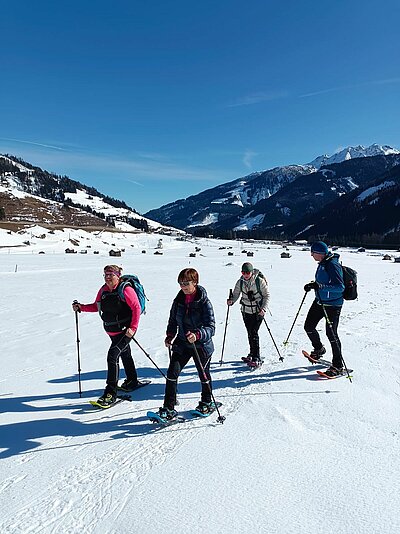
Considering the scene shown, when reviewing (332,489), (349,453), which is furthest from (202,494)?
(349,453)

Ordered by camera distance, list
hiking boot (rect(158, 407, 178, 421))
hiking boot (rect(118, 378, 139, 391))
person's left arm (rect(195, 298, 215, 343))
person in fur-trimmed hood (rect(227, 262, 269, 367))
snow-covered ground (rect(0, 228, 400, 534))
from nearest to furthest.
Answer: snow-covered ground (rect(0, 228, 400, 534)) → person's left arm (rect(195, 298, 215, 343)) → hiking boot (rect(158, 407, 178, 421)) → hiking boot (rect(118, 378, 139, 391)) → person in fur-trimmed hood (rect(227, 262, 269, 367))

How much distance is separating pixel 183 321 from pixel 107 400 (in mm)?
2123

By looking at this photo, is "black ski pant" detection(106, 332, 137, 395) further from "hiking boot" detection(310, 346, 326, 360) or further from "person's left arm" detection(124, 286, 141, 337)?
"hiking boot" detection(310, 346, 326, 360)

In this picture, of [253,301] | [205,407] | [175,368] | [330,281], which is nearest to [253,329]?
[253,301]

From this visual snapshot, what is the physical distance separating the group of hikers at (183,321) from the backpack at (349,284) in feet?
0.47

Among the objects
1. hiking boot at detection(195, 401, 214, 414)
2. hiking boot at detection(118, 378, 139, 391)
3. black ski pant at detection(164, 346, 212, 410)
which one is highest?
black ski pant at detection(164, 346, 212, 410)

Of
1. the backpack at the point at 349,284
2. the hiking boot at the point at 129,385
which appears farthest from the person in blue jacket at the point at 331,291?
the hiking boot at the point at 129,385

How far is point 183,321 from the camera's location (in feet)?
18.2

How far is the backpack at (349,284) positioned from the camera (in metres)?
7.18

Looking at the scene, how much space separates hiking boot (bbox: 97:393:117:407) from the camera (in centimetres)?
618

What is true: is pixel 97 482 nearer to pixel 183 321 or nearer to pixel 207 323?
pixel 183 321

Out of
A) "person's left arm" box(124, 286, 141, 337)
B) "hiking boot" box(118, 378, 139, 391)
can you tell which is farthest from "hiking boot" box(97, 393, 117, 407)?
"person's left arm" box(124, 286, 141, 337)

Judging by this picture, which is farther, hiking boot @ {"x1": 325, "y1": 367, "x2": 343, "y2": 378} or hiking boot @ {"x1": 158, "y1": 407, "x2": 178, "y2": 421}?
hiking boot @ {"x1": 325, "y1": 367, "x2": 343, "y2": 378}

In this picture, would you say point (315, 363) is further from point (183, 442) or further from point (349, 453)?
point (183, 442)
